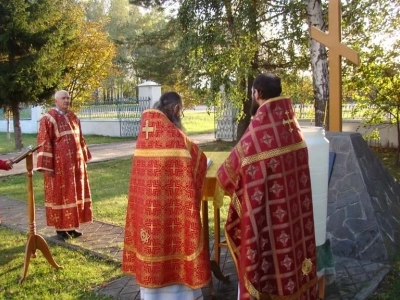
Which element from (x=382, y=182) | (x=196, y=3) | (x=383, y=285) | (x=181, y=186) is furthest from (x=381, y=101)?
A: (x=181, y=186)

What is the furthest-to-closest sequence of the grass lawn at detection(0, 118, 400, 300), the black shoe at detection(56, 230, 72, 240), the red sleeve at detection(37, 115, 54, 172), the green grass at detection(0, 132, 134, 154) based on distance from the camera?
the green grass at detection(0, 132, 134, 154)
the black shoe at detection(56, 230, 72, 240)
the red sleeve at detection(37, 115, 54, 172)
the grass lawn at detection(0, 118, 400, 300)

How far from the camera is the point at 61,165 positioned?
5.92 metres

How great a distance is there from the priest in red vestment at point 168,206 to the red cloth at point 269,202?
0.33 m

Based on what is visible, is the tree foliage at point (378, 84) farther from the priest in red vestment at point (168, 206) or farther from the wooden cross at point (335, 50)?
the priest in red vestment at point (168, 206)

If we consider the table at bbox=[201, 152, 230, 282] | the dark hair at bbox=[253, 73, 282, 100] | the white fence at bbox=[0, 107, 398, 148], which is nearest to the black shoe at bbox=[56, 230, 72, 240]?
the table at bbox=[201, 152, 230, 282]

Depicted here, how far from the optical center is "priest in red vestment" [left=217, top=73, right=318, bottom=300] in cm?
307

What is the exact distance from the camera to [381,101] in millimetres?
11406

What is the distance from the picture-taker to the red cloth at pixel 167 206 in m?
3.40

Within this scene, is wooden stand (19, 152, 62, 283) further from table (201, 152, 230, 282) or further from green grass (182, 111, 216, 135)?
green grass (182, 111, 216, 135)

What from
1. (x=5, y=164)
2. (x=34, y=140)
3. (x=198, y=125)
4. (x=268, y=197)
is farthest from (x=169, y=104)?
(x=198, y=125)

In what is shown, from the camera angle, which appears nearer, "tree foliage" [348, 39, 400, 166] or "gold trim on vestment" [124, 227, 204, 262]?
"gold trim on vestment" [124, 227, 204, 262]

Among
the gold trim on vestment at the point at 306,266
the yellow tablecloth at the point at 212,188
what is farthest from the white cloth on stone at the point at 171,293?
the gold trim on vestment at the point at 306,266

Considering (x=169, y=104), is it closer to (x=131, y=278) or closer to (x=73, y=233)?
(x=131, y=278)

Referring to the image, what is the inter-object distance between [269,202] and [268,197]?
4 cm
